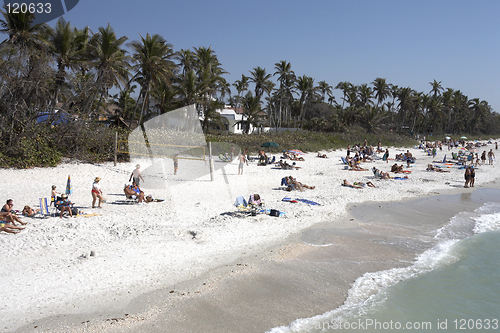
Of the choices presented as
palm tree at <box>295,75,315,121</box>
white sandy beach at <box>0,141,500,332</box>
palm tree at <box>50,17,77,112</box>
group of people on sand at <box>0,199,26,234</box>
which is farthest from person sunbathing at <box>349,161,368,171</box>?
palm tree at <box>295,75,315,121</box>

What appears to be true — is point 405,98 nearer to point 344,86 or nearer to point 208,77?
point 344,86

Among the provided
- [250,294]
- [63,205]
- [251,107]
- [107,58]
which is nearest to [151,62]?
[107,58]

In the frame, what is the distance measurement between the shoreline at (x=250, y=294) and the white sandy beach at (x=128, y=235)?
1.05 ft

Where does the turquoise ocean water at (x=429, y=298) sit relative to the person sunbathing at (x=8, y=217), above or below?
below

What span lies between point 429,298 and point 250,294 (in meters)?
3.68

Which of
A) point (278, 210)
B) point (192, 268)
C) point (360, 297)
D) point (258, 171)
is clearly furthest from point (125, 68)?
point (360, 297)

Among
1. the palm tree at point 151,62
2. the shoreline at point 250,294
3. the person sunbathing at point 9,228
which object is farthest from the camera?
the palm tree at point 151,62

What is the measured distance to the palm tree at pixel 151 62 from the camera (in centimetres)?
2466

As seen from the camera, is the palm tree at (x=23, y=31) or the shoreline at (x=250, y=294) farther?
the palm tree at (x=23, y=31)

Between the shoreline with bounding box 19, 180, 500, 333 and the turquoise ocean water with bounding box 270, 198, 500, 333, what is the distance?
0.24 metres

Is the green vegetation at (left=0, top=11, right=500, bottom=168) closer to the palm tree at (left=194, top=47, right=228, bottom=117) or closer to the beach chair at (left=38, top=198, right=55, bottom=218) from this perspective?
the palm tree at (left=194, top=47, right=228, bottom=117)

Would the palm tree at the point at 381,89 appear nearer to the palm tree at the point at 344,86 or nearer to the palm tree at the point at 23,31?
the palm tree at the point at 344,86

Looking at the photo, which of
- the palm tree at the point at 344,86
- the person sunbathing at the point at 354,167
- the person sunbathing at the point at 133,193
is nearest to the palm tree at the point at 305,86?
the palm tree at the point at 344,86

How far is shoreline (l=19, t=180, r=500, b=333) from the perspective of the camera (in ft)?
16.6
